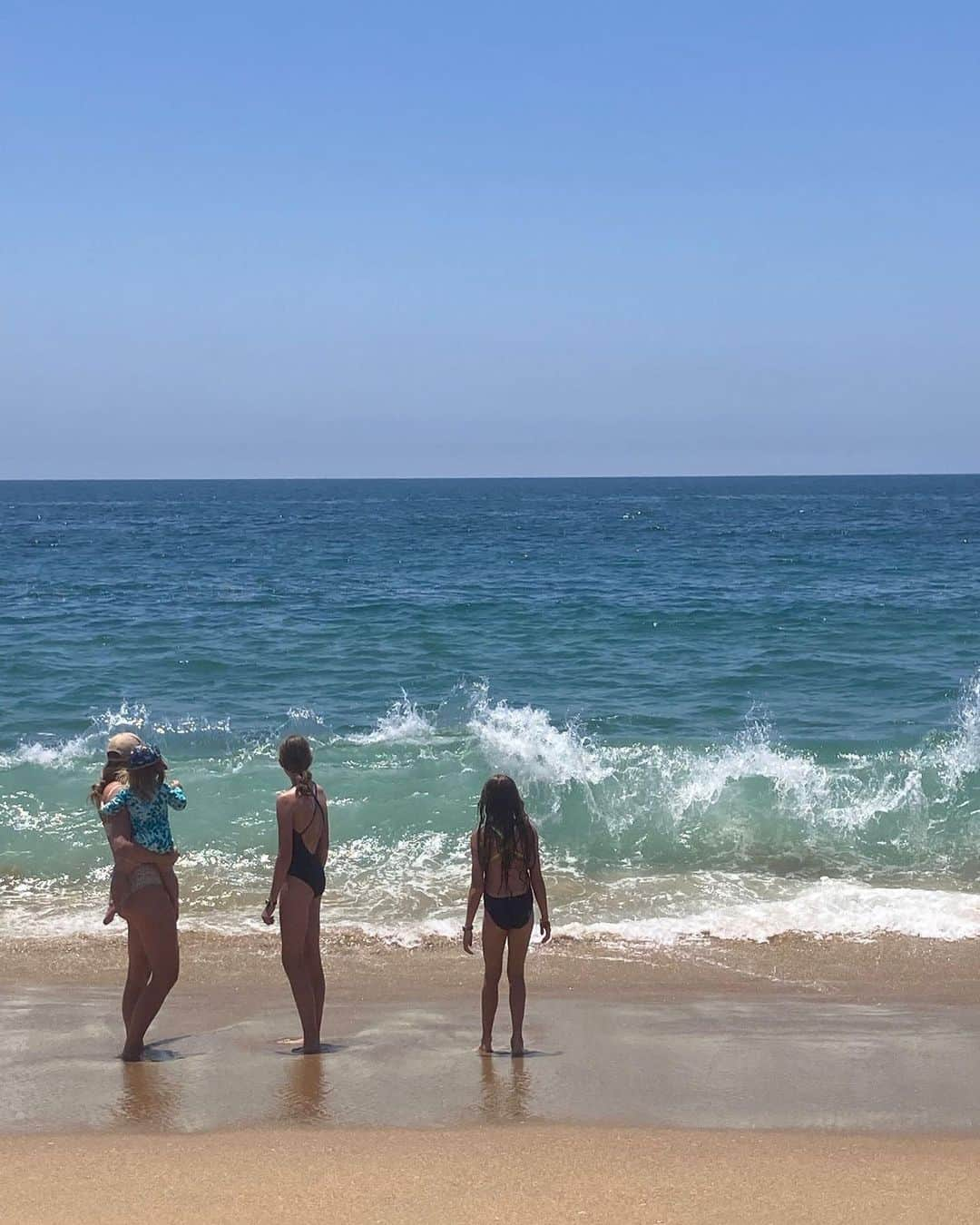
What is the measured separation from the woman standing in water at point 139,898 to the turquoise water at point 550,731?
99.0 inches

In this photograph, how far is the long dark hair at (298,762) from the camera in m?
5.82

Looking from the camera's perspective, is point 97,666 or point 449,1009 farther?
point 97,666

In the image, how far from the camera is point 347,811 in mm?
11055

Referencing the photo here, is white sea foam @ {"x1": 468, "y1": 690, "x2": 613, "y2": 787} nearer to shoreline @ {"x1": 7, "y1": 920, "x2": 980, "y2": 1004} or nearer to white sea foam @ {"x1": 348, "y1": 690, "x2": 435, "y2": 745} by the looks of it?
white sea foam @ {"x1": 348, "y1": 690, "x2": 435, "y2": 745}

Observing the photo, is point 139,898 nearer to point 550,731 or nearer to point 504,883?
point 504,883

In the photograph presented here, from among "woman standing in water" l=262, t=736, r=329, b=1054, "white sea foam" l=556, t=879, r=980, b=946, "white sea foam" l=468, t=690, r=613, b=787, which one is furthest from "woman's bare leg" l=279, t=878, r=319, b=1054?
"white sea foam" l=468, t=690, r=613, b=787

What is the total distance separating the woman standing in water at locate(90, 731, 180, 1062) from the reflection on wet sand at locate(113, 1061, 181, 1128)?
181 mm

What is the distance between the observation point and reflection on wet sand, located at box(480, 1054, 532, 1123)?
5.03 m

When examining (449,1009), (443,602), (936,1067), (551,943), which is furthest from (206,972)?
(443,602)

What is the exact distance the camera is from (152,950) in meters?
5.77

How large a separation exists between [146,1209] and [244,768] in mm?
8286

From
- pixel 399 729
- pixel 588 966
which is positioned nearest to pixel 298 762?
pixel 588 966

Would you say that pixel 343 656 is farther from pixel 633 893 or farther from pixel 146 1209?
pixel 146 1209

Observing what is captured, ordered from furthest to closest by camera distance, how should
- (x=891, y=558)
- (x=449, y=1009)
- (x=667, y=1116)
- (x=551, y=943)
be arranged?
(x=891, y=558), (x=551, y=943), (x=449, y=1009), (x=667, y=1116)
